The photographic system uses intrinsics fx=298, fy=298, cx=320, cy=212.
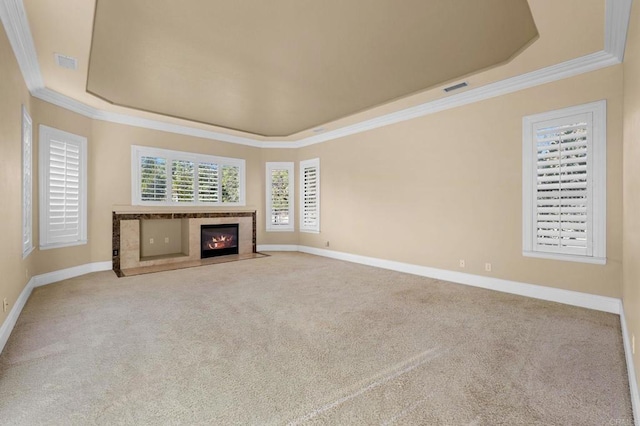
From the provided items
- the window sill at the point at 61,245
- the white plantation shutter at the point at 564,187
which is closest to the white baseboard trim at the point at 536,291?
the white plantation shutter at the point at 564,187

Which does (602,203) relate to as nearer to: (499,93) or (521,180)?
(521,180)

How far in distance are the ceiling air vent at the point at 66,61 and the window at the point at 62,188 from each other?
4.60ft

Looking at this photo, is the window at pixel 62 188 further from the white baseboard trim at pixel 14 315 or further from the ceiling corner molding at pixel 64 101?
the white baseboard trim at pixel 14 315

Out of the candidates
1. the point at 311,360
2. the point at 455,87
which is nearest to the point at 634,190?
the point at 311,360

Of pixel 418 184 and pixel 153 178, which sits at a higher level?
pixel 153 178

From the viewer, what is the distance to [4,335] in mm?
2633

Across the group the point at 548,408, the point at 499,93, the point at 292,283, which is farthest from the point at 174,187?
the point at 548,408

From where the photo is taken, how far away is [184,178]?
669 centimetres

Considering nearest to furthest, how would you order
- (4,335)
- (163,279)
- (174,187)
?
1. (4,335)
2. (163,279)
3. (174,187)

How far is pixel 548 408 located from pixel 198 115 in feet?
20.6

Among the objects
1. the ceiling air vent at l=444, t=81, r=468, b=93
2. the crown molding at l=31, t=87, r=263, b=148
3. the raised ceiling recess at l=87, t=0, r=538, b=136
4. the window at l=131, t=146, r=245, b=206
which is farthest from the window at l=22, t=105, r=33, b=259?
the ceiling air vent at l=444, t=81, r=468, b=93

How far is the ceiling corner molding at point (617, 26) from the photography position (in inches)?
97.0

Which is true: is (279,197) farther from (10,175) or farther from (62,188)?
(10,175)

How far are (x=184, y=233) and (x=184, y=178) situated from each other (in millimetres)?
1256
